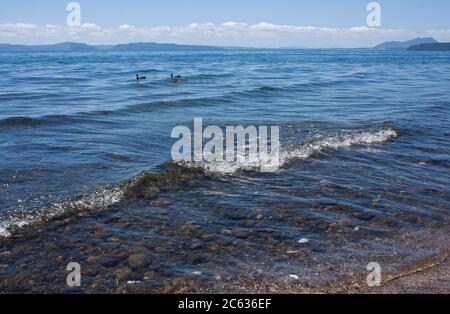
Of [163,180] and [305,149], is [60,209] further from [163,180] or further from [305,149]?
[305,149]

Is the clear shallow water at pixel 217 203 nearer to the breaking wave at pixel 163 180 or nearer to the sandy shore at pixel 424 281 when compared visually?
the breaking wave at pixel 163 180

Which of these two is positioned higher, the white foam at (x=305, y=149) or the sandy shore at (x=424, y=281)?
the white foam at (x=305, y=149)

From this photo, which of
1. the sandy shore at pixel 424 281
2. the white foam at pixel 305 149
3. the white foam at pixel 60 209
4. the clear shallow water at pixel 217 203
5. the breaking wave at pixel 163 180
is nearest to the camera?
the sandy shore at pixel 424 281

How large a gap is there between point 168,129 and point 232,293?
10933mm

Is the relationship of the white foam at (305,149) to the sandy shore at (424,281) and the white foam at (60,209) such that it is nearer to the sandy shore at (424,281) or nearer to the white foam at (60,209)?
the white foam at (60,209)

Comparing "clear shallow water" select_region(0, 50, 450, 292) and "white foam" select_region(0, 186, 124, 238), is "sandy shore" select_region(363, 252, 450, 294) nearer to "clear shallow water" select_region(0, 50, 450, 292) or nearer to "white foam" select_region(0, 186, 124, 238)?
"clear shallow water" select_region(0, 50, 450, 292)

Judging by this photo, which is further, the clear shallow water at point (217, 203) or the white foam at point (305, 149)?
the white foam at point (305, 149)

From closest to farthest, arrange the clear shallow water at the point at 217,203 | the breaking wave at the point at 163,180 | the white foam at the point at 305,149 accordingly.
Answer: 1. the clear shallow water at the point at 217,203
2. the breaking wave at the point at 163,180
3. the white foam at the point at 305,149

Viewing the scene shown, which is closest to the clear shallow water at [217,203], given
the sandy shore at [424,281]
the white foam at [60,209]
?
the white foam at [60,209]

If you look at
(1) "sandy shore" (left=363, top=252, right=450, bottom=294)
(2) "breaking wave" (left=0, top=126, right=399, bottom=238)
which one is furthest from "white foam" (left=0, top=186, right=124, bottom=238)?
(1) "sandy shore" (left=363, top=252, right=450, bottom=294)

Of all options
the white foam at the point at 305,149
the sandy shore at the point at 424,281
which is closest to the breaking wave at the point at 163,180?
the white foam at the point at 305,149
